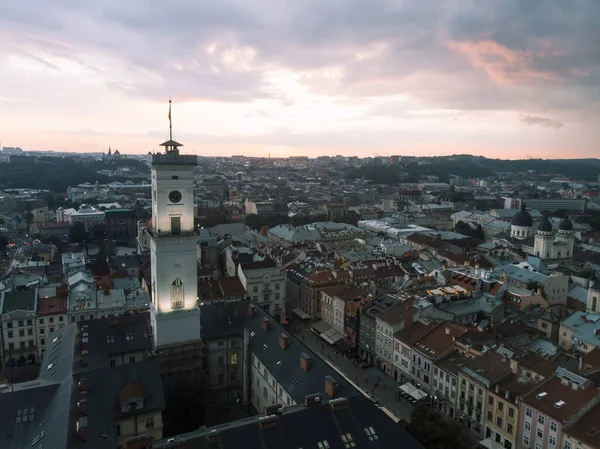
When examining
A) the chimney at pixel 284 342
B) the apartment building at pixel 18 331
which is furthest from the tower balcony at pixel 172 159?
Result: the apartment building at pixel 18 331

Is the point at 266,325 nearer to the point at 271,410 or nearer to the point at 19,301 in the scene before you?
the point at 271,410

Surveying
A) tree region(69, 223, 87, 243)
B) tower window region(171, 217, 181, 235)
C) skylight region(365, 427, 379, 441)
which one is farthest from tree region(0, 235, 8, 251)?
skylight region(365, 427, 379, 441)

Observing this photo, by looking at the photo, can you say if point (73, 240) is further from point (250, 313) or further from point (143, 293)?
point (250, 313)

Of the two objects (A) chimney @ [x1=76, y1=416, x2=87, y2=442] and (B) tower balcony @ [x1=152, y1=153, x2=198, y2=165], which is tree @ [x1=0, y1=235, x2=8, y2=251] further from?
(A) chimney @ [x1=76, y1=416, x2=87, y2=442]

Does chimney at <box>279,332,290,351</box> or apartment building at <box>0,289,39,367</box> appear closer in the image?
chimney at <box>279,332,290,351</box>

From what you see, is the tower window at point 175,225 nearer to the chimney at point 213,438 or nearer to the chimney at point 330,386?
the chimney at point 330,386

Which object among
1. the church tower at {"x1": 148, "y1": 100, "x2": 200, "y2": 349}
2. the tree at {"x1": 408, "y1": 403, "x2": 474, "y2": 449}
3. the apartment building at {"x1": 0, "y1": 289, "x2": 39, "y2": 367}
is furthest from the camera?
the apartment building at {"x1": 0, "y1": 289, "x2": 39, "y2": 367}
